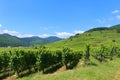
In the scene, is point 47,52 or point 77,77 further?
point 47,52

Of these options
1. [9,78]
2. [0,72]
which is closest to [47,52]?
[9,78]

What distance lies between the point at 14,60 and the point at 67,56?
929 inches

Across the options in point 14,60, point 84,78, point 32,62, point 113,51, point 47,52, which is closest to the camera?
point 84,78

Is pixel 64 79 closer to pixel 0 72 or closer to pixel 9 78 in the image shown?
pixel 9 78

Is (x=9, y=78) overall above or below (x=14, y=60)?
below

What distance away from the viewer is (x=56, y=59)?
111375 millimetres

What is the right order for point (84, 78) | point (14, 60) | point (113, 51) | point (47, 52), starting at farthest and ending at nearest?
point (113, 51), point (47, 52), point (14, 60), point (84, 78)

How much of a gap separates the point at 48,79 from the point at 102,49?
77021 mm

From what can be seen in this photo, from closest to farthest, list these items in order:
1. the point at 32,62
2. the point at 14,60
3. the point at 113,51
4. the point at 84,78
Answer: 1. the point at 84,78
2. the point at 14,60
3. the point at 32,62
4. the point at 113,51

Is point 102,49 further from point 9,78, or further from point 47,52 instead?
point 9,78

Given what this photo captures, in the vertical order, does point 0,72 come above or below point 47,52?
below

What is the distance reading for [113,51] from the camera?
12988 cm

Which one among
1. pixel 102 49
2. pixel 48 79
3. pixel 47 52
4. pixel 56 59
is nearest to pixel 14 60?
pixel 47 52

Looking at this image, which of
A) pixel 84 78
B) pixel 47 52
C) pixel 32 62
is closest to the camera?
pixel 84 78
